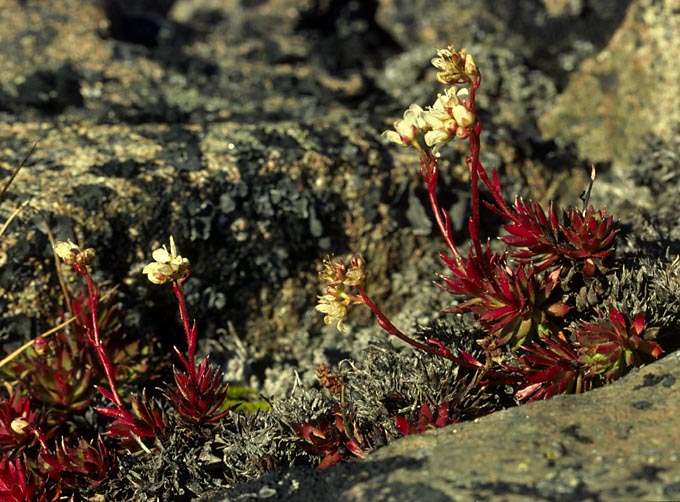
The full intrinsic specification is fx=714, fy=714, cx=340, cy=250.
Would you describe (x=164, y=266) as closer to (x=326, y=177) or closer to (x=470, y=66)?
(x=470, y=66)

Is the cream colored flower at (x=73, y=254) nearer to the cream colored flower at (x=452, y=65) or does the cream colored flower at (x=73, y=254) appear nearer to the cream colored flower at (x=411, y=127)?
the cream colored flower at (x=411, y=127)

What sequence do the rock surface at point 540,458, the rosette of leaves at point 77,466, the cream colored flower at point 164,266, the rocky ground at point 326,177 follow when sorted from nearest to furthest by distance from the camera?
the rock surface at point 540,458, the rocky ground at point 326,177, the cream colored flower at point 164,266, the rosette of leaves at point 77,466

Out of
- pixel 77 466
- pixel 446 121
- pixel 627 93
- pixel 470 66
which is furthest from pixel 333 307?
pixel 627 93

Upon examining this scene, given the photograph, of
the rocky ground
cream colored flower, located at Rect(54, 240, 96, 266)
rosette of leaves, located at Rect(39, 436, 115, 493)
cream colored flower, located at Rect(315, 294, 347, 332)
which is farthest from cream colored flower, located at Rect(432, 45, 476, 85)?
rosette of leaves, located at Rect(39, 436, 115, 493)

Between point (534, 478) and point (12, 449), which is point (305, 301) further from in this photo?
point (534, 478)

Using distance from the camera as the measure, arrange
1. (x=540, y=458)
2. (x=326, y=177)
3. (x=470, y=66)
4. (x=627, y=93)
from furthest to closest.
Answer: (x=627, y=93), (x=326, y=177), (x=470, y=66), (x=540, y=458)

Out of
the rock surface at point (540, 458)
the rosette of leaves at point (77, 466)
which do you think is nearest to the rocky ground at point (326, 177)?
the rock surface at point (540, 458)

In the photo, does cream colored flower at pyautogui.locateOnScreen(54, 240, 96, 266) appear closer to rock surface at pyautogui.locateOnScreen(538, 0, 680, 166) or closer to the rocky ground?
the rocky ground

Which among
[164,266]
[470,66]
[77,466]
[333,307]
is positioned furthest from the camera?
[77,466]

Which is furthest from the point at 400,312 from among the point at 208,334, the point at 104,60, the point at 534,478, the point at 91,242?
→ the point at 104,60
